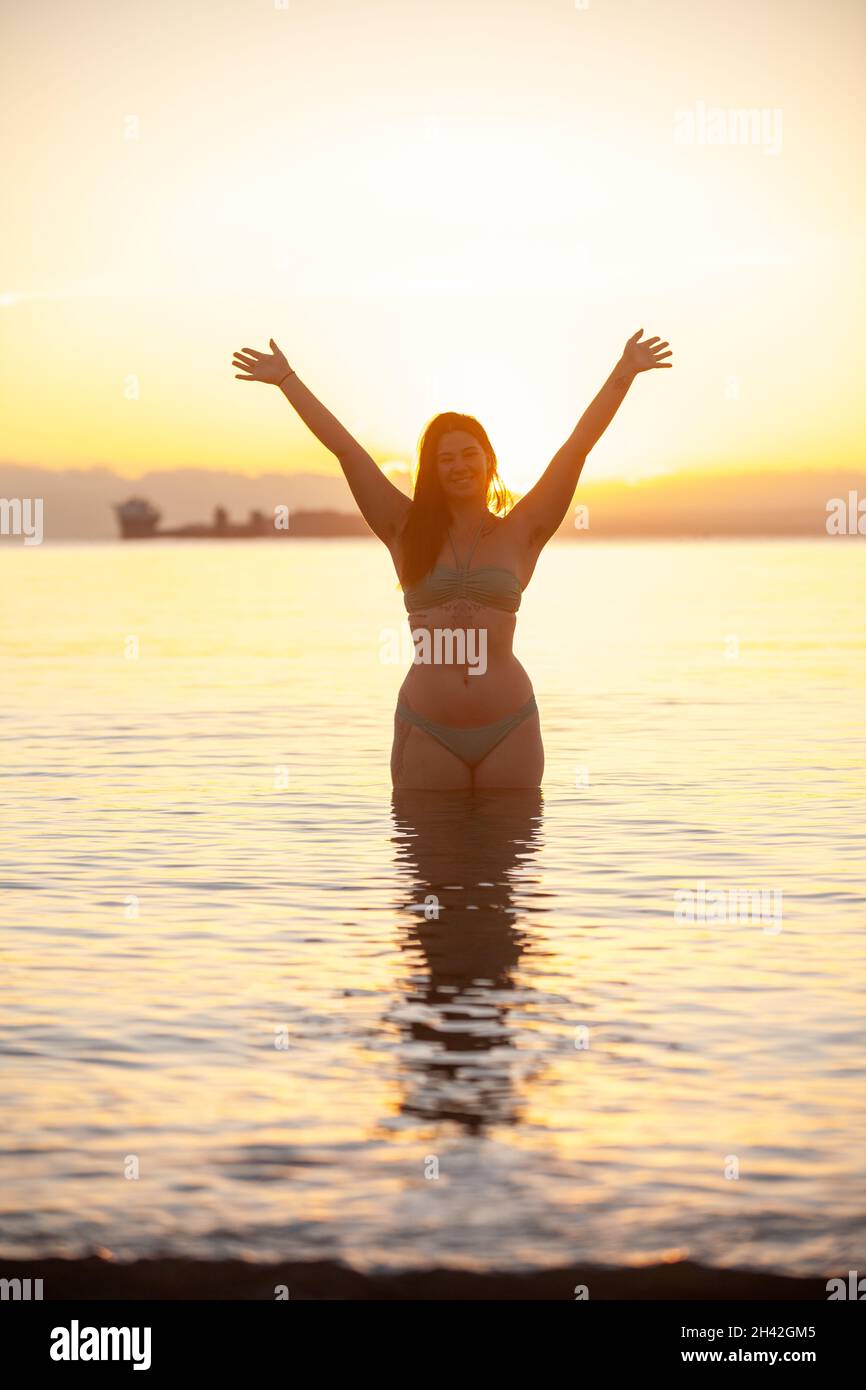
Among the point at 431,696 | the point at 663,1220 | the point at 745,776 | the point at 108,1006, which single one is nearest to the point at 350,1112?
the point at 663,1220

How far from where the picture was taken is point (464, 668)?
12281mm

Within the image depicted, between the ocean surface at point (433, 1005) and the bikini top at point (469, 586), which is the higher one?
the bikini top at point (469, 586)

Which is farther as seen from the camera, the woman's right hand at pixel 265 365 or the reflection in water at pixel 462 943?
the woman's right hand at pixel 265 365

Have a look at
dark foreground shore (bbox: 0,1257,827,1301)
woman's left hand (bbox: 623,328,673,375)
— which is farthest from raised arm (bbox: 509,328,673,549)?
dark foreground shore (bbox: 0,1257,827,1301)

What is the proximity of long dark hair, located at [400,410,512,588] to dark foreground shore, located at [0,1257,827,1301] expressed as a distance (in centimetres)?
755

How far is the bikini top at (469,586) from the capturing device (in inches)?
→ 478

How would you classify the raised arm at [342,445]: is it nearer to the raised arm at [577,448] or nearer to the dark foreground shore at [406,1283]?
the raised arm at [577,448]

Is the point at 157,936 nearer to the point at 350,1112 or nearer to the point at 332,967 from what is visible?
the point at 332,967

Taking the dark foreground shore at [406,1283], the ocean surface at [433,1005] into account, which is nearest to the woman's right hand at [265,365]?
the ocean surface at [433,1005]

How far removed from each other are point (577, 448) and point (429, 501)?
985mm

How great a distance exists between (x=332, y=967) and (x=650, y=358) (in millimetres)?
5065

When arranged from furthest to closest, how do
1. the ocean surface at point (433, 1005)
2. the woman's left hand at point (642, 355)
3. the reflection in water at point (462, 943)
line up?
the woman's left hand at point (642, 355) → the reflection in water at point (462, 943) → the ocean surface at point (433, 1005)

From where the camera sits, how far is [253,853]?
37.8 feet

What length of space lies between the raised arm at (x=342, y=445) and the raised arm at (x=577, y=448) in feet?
2.55
